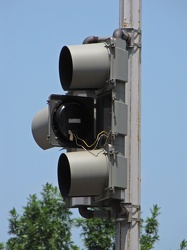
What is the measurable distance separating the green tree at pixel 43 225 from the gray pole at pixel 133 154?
3560 centimetres

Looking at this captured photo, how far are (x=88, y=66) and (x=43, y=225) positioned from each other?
37.2 m

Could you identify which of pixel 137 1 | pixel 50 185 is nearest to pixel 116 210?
pixel 137 1

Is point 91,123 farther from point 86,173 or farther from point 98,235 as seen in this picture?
point 98,235

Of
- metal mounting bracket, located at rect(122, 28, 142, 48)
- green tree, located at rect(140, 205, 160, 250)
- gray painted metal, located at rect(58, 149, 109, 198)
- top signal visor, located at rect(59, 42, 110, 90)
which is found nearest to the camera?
gray painted metal, located at rect(58, 149, 109, 198)

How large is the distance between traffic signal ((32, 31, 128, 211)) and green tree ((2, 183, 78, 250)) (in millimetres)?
35888

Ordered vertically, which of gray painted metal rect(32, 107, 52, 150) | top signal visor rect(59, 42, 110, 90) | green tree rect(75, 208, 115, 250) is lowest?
gray painted metal rect(32, 107, 52, 150)

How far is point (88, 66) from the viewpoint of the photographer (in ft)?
25.5

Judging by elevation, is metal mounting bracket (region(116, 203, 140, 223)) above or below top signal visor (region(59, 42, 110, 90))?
below

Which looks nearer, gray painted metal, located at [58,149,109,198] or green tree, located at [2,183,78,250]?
gray painted metal, located at [58,149,109,198]

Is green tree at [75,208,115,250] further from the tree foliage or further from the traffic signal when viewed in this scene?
the traffic signal

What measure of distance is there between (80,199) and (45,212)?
36.9 metres

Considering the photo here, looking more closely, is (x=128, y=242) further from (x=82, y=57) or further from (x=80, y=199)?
(x=82, y=57)

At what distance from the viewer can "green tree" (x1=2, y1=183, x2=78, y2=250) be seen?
44031mm

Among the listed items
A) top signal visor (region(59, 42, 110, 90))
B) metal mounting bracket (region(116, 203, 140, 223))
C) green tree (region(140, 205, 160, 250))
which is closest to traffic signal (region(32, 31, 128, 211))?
top signal visor (region(59, 42, 110, 90))
